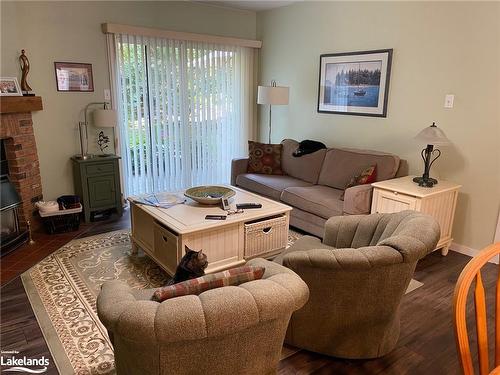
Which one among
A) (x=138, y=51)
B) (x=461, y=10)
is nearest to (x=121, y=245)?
(x=138, y=51)

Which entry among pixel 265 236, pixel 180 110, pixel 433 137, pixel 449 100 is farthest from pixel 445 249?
pixel 180 110

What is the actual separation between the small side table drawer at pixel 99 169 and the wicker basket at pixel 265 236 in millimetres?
2120

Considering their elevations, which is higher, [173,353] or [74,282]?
[173,353]

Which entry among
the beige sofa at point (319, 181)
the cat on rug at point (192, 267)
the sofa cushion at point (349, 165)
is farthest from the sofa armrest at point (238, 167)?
the cat on rug at point (192, 267)

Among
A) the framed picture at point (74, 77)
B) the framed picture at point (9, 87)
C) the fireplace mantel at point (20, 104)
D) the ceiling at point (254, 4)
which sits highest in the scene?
the ceiling at point (254, 4)

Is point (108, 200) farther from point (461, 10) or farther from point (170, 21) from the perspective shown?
point (461, 10)

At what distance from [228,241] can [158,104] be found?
260 centimetres

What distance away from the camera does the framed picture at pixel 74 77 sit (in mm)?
3844

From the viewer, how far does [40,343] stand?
6.74ft

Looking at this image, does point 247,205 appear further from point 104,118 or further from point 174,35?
point 174,35

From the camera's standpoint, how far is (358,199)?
127 inches

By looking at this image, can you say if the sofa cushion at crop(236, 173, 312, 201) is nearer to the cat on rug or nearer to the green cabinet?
the green cabinet

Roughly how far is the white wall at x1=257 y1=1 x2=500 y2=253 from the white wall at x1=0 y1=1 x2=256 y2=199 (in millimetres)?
2245

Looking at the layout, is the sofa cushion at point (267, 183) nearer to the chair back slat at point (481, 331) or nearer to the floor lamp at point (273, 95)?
the floor lamp at point (273, 95)
